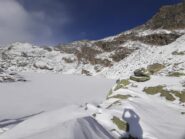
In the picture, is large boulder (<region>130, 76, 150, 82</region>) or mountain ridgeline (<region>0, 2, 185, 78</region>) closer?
large boulder (<region>130, 76, 150, 82</region>)

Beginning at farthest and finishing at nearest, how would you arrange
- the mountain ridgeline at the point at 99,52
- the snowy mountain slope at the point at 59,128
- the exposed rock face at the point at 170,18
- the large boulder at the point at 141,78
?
the exposed rock face at the point at 170,18 → the mountain ridgeline at the point at 99,52 → the large boulder at the point at 141,78 → the snowy mountain slope at the point at 59,128

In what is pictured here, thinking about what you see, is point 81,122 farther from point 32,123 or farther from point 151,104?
point 151,104

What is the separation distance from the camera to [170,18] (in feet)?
325

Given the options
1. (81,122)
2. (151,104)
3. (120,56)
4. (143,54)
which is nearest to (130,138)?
(81,122)

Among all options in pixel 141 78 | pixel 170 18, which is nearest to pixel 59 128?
pixel 141 78

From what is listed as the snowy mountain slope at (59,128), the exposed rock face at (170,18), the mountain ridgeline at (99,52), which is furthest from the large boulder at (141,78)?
the exposed rock face at (170,18)

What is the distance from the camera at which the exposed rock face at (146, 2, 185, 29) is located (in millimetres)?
92025

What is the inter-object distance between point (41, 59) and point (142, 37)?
32390mm

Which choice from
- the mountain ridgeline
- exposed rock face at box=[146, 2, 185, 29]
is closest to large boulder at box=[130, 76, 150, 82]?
the mountain ridgeline

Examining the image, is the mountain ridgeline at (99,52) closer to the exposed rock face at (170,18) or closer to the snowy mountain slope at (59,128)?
the exposed rock face at (170,18)

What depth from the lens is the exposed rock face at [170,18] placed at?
92.0m

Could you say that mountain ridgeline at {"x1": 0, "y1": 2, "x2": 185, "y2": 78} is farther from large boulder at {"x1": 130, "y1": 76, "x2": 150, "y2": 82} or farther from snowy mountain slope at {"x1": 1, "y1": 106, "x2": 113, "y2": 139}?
snowy mountain slope at {"x1": 1, "y1": 106, "x2": 113, "y2": 139}

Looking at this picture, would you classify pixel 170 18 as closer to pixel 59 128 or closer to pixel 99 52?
pixel 99 52

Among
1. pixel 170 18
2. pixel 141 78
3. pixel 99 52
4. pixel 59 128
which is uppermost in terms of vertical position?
pixel 170 18
